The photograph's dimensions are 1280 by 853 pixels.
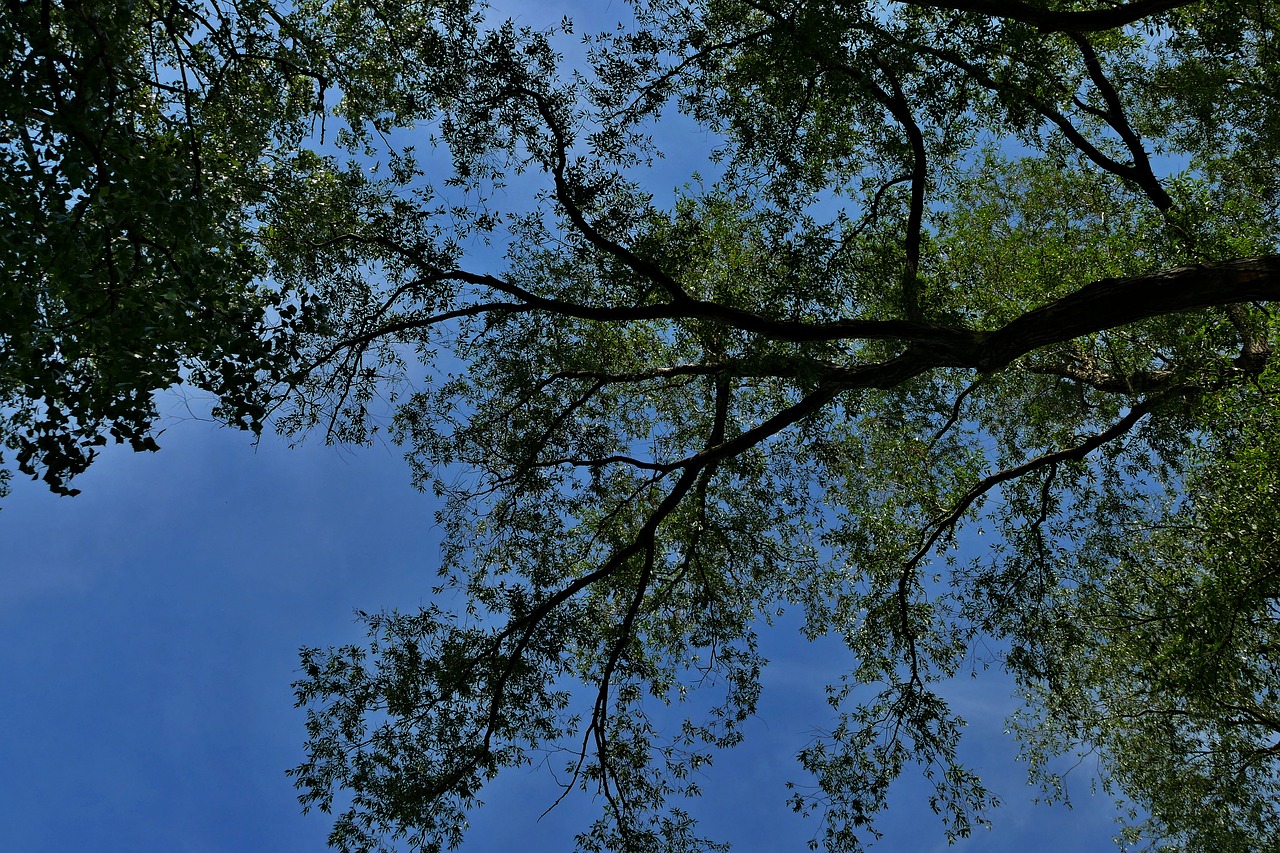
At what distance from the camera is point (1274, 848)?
423 inches

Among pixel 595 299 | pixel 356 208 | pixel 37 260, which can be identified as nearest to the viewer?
pixel 37 260

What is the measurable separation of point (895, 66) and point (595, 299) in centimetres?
471

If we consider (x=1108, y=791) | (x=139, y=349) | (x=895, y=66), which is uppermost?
(x=895, y=66)

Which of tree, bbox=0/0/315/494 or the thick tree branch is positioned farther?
the thick tree branch

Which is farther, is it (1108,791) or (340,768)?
(1108,791)

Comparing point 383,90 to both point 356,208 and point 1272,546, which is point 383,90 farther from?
point 1272,546

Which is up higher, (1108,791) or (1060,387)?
(1060,387)

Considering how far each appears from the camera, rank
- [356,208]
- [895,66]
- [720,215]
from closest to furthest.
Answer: [895,66]
[356,208]
[720,215]

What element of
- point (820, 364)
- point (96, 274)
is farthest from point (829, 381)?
point (96, 274)

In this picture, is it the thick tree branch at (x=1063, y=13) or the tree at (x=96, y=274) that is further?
the thick tree branch at (x=1063, y=13)

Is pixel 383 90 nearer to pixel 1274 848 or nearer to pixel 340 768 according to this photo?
pixel 340 768

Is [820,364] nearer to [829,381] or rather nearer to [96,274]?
[829,381]

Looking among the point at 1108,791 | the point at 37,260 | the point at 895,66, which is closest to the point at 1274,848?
the point at 1108,791

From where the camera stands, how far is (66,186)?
17.8ft
